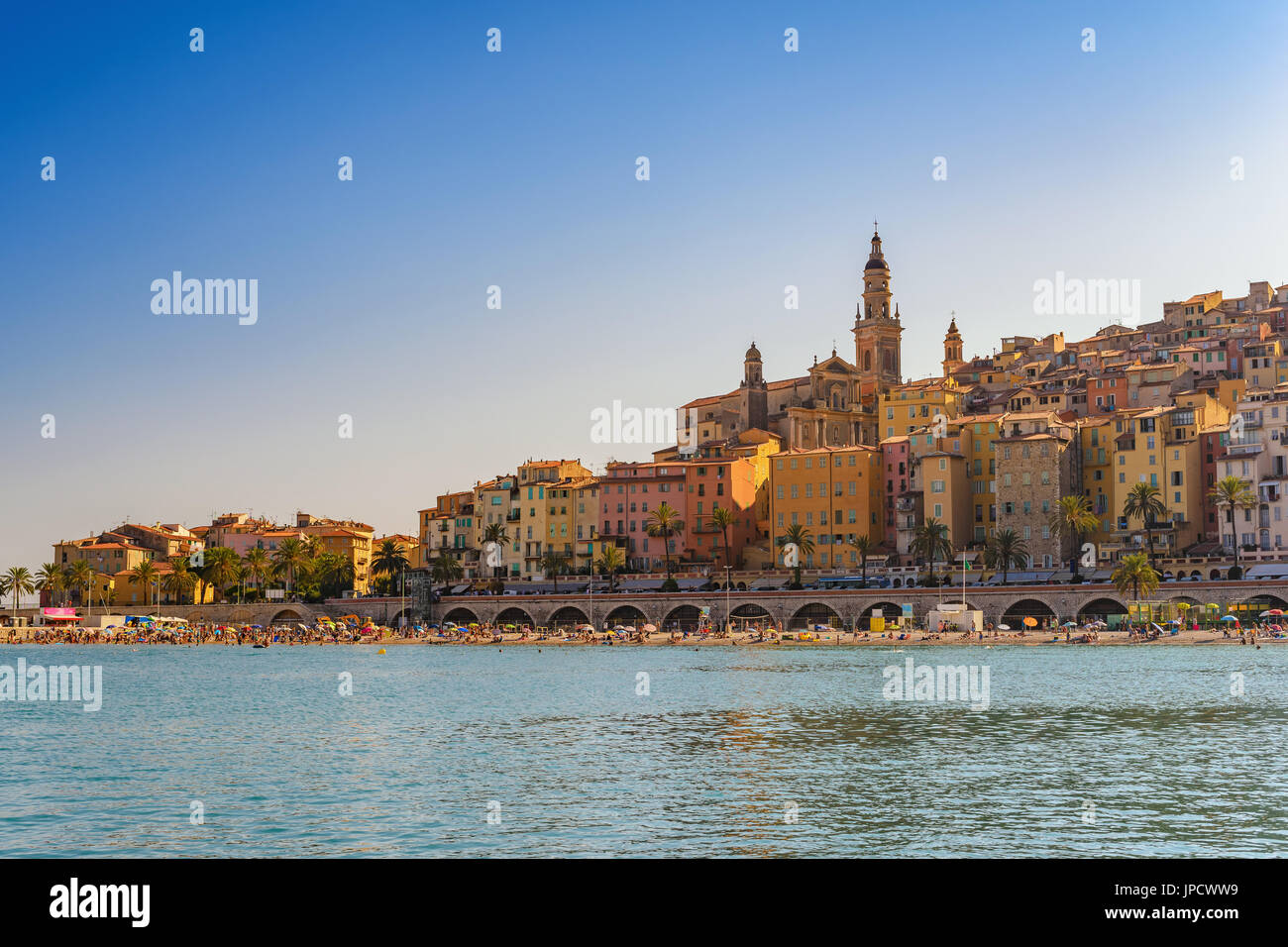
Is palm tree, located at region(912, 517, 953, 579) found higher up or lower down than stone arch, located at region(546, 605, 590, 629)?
higher up

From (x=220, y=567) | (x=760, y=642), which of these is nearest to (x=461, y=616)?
(x=220, y=567)

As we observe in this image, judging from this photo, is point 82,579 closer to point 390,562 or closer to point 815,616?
point 390,562

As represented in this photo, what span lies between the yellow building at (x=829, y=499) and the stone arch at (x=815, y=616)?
1020 cm

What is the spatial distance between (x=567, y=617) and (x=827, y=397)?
4618 centimetres

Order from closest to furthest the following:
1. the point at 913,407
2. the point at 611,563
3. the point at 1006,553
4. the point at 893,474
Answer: the point at 1006,553 → the point at 893,474 → the point at 611,563 → the point at 913,407

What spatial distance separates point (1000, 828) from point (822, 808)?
4048mm

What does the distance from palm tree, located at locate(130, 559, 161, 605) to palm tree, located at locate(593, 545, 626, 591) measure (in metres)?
54.2

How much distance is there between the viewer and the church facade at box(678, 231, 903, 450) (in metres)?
143

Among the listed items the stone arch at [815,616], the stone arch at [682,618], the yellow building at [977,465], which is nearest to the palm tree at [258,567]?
the stone arch at [682,618]

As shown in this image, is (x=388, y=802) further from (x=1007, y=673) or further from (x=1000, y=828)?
(x=1007, y=673)

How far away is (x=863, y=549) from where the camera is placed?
380 ft

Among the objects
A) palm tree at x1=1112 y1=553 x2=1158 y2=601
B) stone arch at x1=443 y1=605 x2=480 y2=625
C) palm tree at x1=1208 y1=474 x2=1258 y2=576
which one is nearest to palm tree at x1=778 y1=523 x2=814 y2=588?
palm tree at x1=1112 y1=553 x2=1158 y2=601
